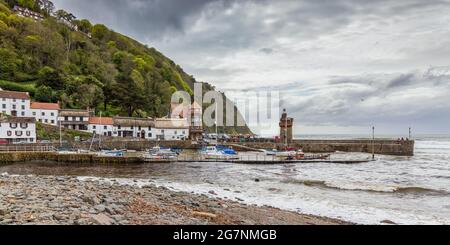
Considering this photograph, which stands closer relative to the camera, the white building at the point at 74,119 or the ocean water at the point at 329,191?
the ocean water at the point at 329,191

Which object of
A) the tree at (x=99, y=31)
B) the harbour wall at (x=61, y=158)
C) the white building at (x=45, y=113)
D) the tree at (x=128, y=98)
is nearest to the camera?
the harbour wall at (x=61, y=158)

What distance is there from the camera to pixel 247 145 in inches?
2704

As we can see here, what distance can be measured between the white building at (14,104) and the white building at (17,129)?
14143mm

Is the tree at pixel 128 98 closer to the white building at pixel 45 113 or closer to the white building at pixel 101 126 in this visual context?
the white building at pixel 101 126

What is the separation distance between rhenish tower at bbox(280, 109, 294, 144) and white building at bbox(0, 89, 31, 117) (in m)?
53.5

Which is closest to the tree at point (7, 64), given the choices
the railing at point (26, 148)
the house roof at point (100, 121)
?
the house roof at point (100, 121)

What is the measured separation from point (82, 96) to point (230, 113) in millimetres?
108226

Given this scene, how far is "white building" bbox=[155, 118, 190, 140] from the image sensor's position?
251 feet

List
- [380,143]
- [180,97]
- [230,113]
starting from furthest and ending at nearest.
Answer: [230,113] → [180,97] → [380,143]

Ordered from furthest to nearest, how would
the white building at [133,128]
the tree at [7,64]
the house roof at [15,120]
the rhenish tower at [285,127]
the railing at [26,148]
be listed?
1. the tree at [7,64]
2. the white building at [133,128]
3. the rhenish tower at [285,127]
4. the house roof at [15,120]
5. the railing at [26,148]

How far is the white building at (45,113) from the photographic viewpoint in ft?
220

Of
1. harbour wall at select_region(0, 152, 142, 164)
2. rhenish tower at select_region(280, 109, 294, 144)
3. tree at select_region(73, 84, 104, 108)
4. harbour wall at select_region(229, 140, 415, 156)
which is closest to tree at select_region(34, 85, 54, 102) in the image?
tree at select_region(73, 84, 104, 108)
